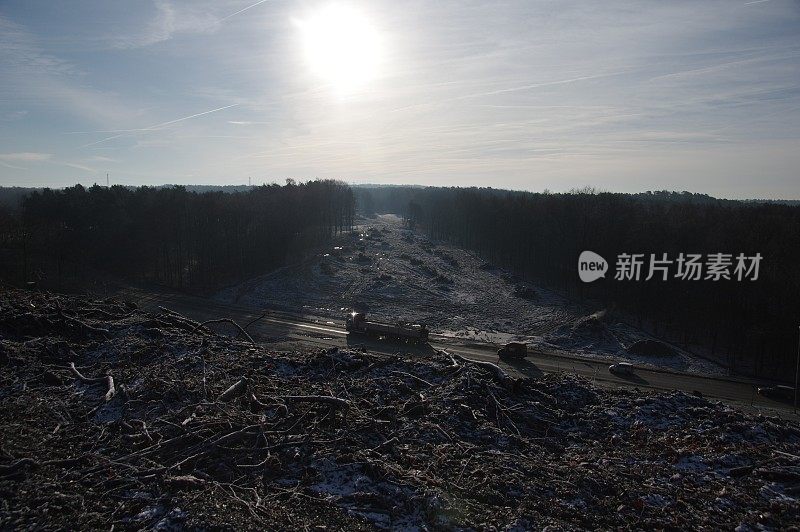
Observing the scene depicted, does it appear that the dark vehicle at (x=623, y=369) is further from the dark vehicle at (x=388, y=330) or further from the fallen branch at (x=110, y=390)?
the fallen branch at (x=110, y=390)

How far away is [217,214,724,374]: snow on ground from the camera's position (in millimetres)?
37625

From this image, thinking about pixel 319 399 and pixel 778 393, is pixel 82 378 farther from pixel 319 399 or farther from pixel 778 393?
pixel 778 393

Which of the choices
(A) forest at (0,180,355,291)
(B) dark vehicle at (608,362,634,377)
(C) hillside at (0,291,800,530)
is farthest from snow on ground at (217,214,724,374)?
(C) hillside at (0,291,800,530)

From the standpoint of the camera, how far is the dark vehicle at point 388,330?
1292 inches

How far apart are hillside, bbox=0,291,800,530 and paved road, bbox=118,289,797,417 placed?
1592 cm

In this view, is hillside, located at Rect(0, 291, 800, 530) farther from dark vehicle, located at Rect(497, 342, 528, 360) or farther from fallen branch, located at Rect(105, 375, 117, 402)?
dark vehicle, located at Rect(497, 342, 528, 360)

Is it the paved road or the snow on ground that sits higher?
the snow on ground

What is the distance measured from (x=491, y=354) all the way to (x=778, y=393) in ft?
52.3

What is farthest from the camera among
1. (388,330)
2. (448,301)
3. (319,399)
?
(448,301)

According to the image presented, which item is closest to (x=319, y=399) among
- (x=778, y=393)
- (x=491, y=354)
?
(x=491, y=354)

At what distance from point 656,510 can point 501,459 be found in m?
2.61

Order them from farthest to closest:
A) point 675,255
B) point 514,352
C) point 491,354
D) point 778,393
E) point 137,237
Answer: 1. point 137,237
2. point 675,255
3. point 491,354
4. point 514,352
5. point 778,393

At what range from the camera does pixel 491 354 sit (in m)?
31.9

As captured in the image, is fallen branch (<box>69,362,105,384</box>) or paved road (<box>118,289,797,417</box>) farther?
paved road (<box>118,289,797,417</box>)
